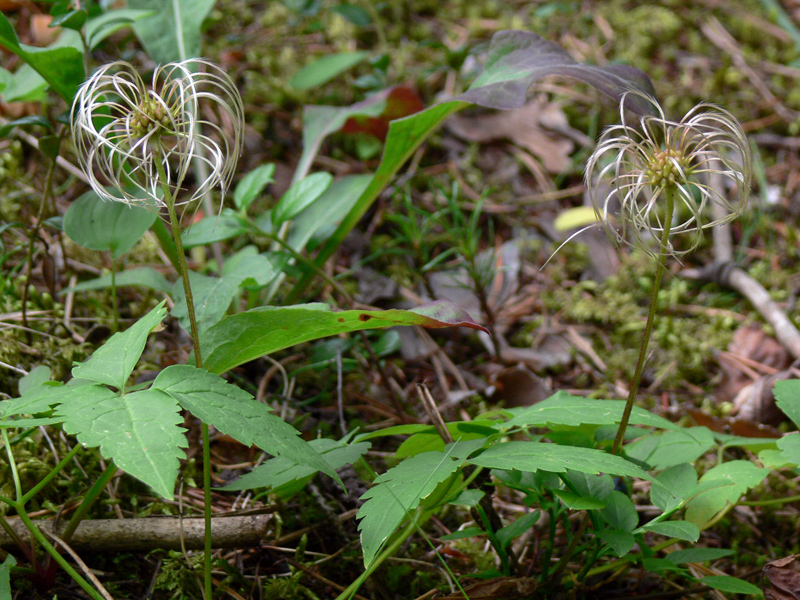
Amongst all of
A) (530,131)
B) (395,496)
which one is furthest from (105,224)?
(530,131)

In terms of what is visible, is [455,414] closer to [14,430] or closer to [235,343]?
[235,343]

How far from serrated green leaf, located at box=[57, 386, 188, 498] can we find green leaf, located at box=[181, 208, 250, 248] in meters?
0.75

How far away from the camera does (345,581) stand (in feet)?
4.76

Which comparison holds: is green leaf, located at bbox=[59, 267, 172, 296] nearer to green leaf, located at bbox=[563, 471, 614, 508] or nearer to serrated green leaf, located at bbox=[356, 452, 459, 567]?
serrated green leaf, located at bbox=[356, 452, 459, 567]

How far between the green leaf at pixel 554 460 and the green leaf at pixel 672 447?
334mm

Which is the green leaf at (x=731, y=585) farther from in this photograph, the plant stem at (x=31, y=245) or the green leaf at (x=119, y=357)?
the plant stem at (x=31, y=245)

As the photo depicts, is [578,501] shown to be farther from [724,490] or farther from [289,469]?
[289,469]

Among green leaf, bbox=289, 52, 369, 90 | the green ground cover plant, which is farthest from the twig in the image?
green leaf, bbox=289, 52, 369, 90

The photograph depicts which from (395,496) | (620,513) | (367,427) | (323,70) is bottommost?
(367,427)

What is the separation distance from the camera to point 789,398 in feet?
4.44

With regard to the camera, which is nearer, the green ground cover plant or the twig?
the green ground cover plant

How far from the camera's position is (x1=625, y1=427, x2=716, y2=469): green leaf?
4.43ft

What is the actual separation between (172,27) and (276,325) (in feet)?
5.41

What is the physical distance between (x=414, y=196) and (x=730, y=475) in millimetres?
1809
